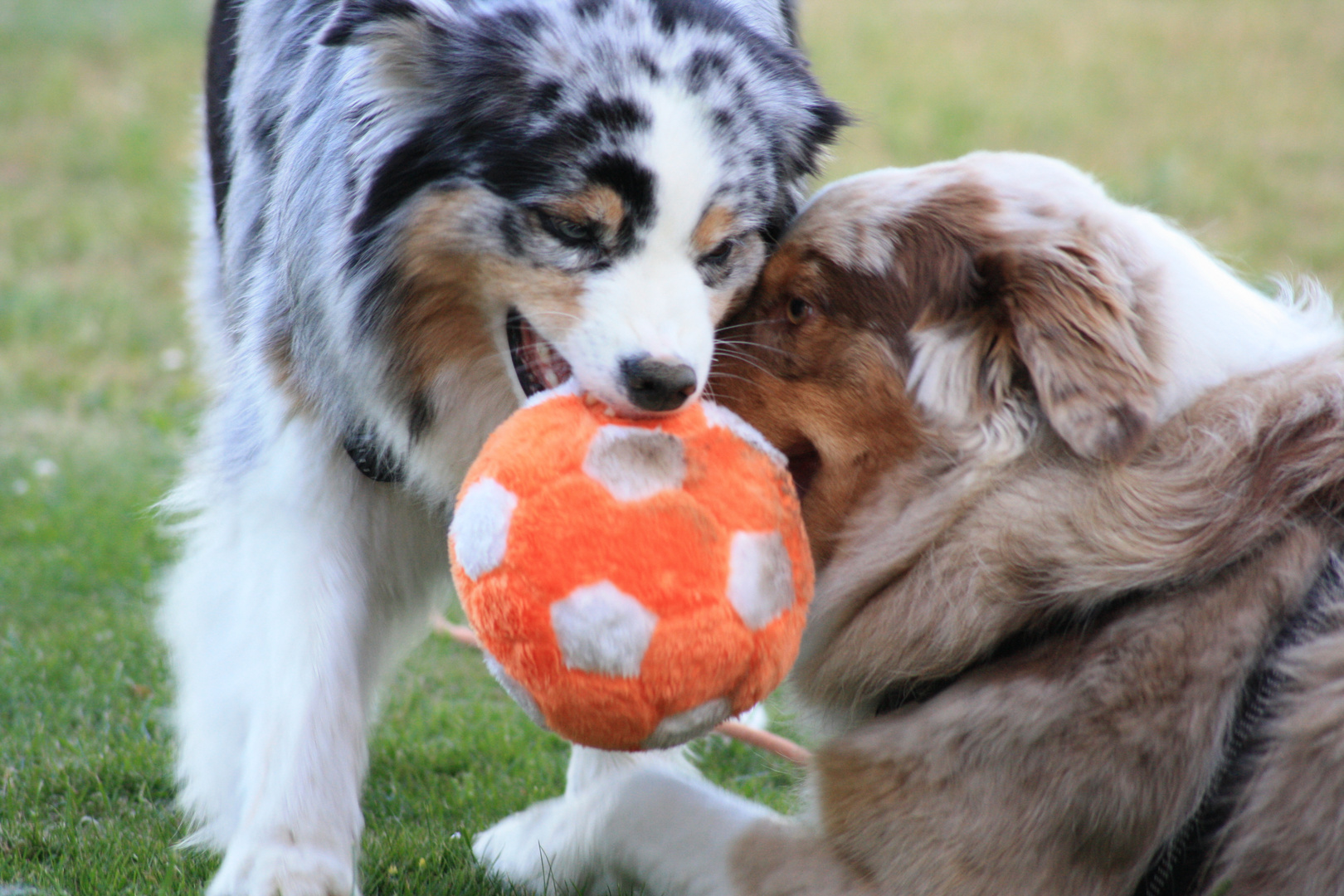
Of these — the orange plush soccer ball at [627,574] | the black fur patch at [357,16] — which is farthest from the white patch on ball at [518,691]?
the black fur patch at [357,16]

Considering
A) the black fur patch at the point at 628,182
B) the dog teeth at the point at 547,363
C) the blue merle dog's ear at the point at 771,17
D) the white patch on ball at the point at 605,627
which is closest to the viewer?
the white patch on ball at the point at 605,627

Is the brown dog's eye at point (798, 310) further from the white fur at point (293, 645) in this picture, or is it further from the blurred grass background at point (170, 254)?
the white fur at point (293, 645)

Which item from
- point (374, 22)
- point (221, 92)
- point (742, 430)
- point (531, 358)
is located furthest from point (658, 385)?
point (221, 92)

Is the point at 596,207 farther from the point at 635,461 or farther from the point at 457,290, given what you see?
the point at 635,461

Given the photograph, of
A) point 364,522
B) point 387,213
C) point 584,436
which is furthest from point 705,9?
point 364,522

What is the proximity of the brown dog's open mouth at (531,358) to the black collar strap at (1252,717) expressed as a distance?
154 centimetres

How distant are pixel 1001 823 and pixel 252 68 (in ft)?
8.99

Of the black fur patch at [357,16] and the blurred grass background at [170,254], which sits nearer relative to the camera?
the black fur patch at [357,16]

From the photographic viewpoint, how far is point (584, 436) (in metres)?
2.54

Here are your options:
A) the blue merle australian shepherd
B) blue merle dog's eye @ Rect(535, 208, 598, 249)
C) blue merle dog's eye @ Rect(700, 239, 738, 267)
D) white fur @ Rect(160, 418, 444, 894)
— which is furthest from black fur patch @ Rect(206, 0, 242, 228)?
blue merle dog's eye @ Rect(700, 239, 738, 267)

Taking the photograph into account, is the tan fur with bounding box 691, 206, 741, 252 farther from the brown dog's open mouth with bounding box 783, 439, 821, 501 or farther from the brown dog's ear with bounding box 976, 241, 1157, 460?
the brown dog's ear with bounding box 976, 241, 1157, 460

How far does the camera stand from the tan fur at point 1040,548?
2.44 meters

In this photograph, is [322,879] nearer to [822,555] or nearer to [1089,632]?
[822,555]

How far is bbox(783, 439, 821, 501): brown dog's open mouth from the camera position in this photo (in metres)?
2.93
